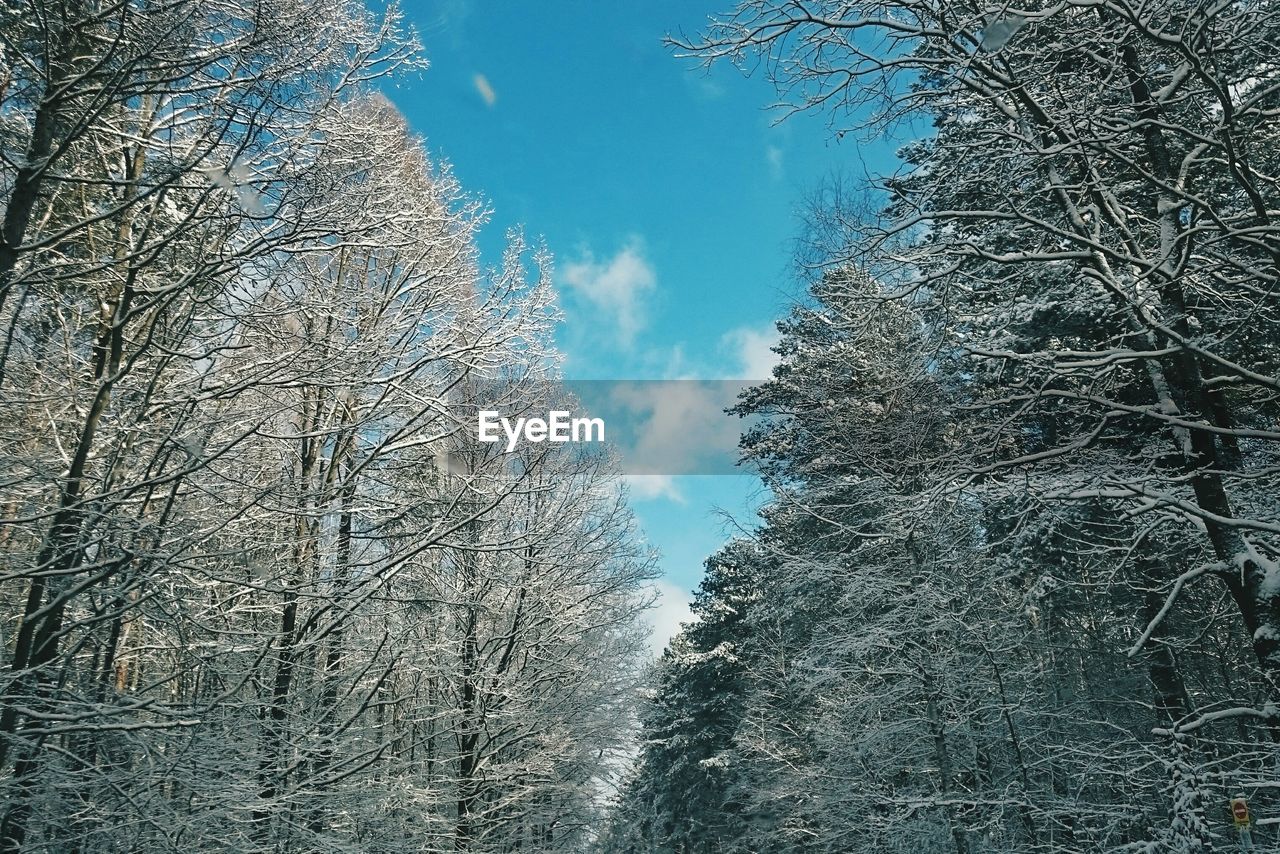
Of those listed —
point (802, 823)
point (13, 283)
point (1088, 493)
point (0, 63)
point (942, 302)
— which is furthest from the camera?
point (802, 823)

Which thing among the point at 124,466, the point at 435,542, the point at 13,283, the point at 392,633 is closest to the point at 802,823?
the point at 392,633

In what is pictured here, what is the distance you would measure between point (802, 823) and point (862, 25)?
58.9ft

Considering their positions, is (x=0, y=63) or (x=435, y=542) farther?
(x=435, y=542)

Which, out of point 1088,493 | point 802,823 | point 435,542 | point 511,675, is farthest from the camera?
point 802,823

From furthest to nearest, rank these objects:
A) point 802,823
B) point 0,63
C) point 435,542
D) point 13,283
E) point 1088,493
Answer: point 802,823 < point 435,542 < point 1088,493 < point 0,63 < point 13,283

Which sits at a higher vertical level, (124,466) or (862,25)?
(862,25)

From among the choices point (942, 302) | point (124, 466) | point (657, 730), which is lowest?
point (657, 730)

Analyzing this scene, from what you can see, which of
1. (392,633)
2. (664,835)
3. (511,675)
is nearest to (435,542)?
(392,633)

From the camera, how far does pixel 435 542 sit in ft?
20.8

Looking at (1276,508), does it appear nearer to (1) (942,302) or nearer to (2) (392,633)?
(1) (942,302)

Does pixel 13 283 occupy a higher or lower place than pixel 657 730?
higher

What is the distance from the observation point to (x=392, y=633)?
884cm

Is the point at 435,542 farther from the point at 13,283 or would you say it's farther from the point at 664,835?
the point at 664,835

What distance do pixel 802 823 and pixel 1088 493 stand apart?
15.6 metres
